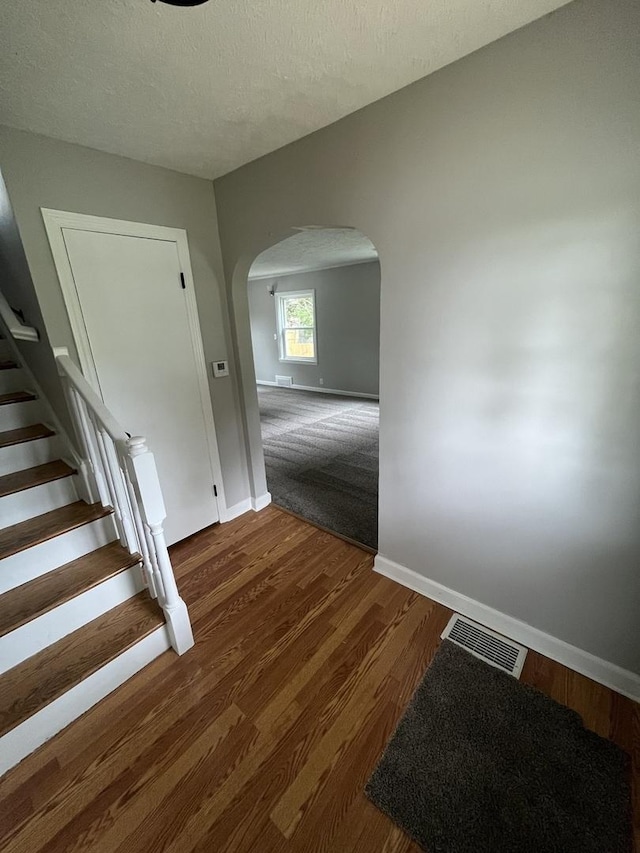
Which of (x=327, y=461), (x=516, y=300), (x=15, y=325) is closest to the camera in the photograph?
(x=516, y=300)

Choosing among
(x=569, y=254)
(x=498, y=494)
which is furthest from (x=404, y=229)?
(x=498, y=494)

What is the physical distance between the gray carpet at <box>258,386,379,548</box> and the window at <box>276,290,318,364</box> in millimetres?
1484

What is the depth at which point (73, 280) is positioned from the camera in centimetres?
177

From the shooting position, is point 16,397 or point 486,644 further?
point 16,397

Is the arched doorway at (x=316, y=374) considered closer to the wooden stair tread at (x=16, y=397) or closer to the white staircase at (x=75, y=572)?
the white staircase at (x=75, y=572)

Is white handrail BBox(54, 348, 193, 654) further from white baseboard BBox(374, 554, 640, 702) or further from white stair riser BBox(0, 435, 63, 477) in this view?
white baseboard BBox(374, 554, 640, 702)

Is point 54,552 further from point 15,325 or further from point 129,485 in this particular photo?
point 15,325

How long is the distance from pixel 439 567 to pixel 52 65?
2641mm

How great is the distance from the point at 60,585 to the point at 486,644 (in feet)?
6.67

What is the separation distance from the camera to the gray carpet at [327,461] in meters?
2.76

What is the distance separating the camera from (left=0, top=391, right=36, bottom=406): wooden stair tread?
203 centimetres

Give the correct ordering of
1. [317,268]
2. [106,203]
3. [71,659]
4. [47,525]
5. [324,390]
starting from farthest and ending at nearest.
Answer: [324,390] → [317,268] → [106,203] → [47,525] → [71,659]

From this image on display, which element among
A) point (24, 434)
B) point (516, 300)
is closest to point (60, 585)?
point (24, 434)

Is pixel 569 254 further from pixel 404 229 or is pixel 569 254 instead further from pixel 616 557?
pixel 616 557
